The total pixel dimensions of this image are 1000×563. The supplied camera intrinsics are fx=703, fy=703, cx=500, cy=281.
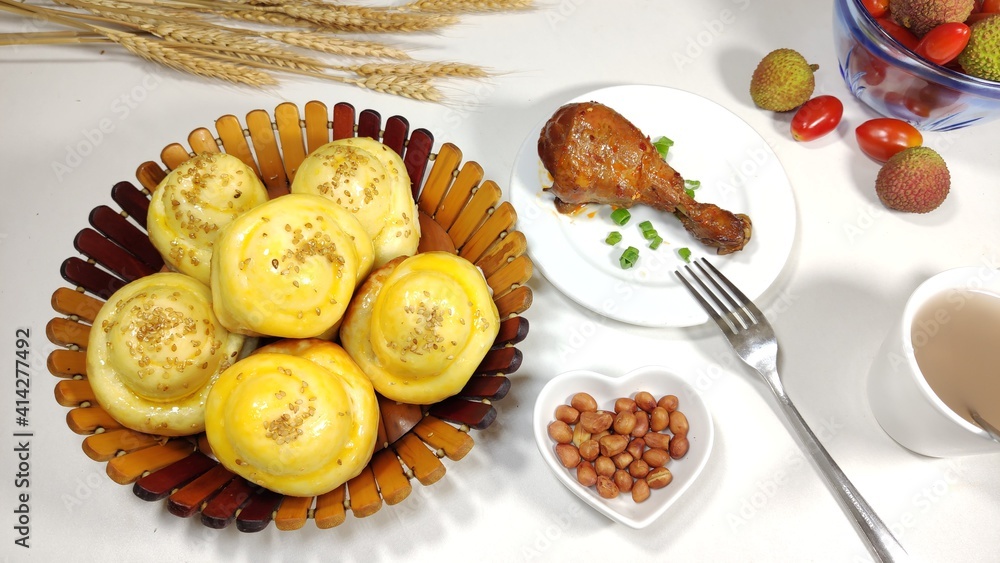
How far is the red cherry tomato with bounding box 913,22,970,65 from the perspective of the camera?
77.2 inches

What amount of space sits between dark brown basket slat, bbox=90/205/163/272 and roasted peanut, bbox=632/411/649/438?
1.31 m

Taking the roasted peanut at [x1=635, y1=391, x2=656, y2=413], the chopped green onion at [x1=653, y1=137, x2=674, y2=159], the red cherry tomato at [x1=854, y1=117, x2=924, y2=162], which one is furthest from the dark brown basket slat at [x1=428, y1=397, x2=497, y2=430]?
the red cherry tomato at [x1=854, y1=117, x2=924, y2=162]

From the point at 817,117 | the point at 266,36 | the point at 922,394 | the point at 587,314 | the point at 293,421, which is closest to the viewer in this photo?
the point at 293,421

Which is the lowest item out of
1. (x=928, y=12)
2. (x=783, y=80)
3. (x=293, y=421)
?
(x=293, y=421)

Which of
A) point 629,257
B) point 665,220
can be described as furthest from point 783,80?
point 629,257

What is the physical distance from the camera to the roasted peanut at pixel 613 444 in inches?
68.2

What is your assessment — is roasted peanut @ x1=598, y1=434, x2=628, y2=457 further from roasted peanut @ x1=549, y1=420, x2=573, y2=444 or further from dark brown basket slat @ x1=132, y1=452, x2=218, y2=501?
dark brown basket slat @ x1=132, y1=452, x2=218, y2=501

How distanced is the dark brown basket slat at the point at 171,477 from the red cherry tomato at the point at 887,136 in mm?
2132

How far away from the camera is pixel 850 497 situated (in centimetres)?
171

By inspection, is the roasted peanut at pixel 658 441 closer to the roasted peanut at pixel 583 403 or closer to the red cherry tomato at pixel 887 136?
the roasted peanut at pixel 583 403

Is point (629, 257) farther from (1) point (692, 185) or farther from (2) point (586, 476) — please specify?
(2) point (586, 476)

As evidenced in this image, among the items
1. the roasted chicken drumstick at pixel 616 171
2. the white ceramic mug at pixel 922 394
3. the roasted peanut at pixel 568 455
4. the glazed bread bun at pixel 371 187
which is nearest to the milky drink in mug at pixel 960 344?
the white ceramic mug at pixel 922 394

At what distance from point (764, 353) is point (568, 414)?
0.57 meters

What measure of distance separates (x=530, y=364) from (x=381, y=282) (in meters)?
0.53
